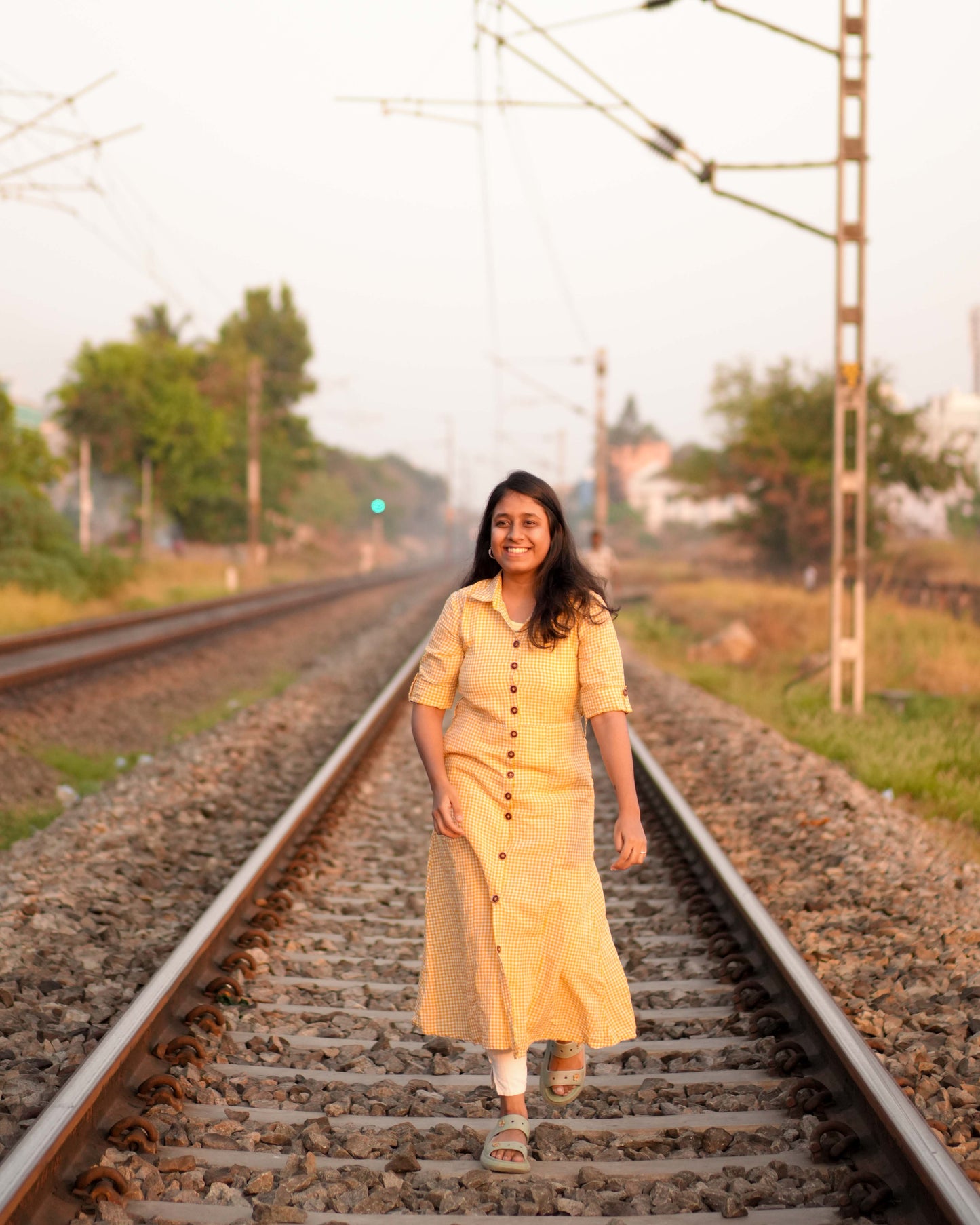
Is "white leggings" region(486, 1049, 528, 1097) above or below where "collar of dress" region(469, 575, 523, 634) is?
below

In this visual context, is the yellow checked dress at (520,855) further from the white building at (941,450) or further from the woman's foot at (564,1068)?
the white building at (941,450)

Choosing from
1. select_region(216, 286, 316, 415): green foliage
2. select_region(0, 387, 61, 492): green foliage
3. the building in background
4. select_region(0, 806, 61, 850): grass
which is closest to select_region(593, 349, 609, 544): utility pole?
select_region(0, 387, 61, 492): green foliage

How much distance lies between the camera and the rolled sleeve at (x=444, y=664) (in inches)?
133

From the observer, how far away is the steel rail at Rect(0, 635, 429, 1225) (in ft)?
9.25

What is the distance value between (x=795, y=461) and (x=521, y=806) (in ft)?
105

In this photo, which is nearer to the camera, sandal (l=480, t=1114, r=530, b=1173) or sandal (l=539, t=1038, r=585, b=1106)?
sandal (l=480, t=1114, r=530, b=1173)

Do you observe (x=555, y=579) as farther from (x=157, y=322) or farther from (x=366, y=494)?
(x=366, y=494)

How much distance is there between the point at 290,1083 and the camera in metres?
3.82

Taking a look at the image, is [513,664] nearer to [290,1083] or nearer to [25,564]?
[290,1083]

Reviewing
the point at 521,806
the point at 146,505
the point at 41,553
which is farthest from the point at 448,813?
the point at 146,505

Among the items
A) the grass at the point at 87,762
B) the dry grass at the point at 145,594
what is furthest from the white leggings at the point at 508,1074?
the dry grass at the point at 145,594

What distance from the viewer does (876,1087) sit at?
10.8 ft

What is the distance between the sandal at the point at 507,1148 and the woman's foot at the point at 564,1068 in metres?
0.16

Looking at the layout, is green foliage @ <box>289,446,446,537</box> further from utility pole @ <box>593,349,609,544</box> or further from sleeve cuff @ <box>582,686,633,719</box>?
sleeve cuff @ <box>582,686,633,719</box>
